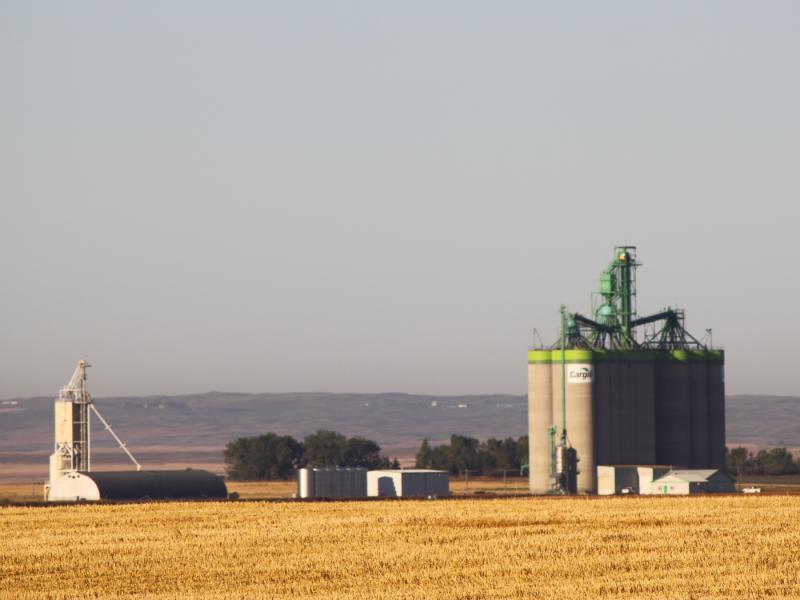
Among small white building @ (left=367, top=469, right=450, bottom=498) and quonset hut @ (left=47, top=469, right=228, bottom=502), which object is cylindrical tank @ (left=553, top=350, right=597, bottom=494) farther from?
quonset hut @ (left=47, top=469, right=228, bottom=502)

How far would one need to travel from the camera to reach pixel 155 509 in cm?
9288

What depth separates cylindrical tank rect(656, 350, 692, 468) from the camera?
13312 cm

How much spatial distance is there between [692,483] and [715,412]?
14.9 meters

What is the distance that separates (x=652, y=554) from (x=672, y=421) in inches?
3081

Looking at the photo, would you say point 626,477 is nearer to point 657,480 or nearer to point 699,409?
point 657,480

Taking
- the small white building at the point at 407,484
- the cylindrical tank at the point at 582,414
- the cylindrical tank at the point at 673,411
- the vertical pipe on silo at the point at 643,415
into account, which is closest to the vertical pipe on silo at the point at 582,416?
the cylindrical tank at the point at 582,414

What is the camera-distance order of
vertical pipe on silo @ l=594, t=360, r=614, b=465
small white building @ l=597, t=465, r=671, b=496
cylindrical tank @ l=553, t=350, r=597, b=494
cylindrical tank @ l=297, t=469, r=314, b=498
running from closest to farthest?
small white building @ l=597, t=465, r=671, b=496 < cylindrical tank @ l=553, t=350, r=597, b=494 < vertical pipe on silo @ l=594, t=360, r=614, b=465 < cylindrical tank @ l=297, t=469, r=314, b=498

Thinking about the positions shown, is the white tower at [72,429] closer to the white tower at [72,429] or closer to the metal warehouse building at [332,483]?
the white tower at [72,429]

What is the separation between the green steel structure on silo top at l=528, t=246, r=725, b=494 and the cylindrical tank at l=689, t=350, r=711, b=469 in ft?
0.27

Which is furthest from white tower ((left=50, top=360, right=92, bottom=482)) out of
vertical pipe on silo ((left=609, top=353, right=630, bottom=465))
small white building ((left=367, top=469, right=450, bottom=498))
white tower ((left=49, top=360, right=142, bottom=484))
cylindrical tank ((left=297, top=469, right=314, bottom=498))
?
vertical pipe on silo ((left=609, top=353, right=630, bottom=465))

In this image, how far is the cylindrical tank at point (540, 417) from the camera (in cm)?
13238

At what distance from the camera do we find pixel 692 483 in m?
122

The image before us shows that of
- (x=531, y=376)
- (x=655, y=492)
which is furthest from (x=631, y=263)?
(x=655, y=492)

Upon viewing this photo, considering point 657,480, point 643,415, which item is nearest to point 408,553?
point 657,480
